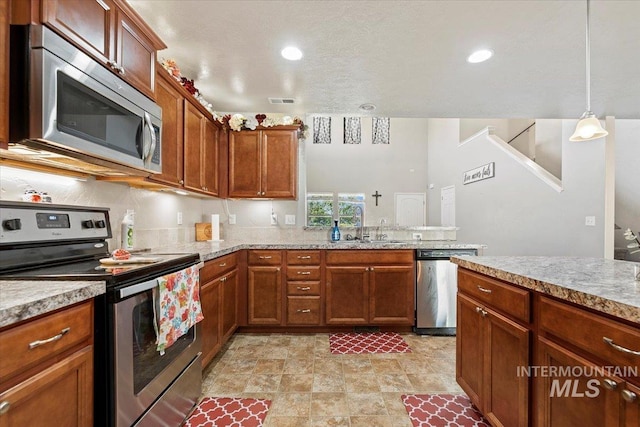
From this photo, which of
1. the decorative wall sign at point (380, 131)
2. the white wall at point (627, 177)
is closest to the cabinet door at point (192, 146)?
the white wall at point (627, 177)

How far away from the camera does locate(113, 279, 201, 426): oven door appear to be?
109 cm

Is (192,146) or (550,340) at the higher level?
(192,146)

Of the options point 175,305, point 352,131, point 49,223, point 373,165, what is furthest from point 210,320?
point 352,131

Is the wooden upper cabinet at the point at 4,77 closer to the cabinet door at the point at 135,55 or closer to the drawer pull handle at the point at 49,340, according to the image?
the cabinet door at the point at 135,55

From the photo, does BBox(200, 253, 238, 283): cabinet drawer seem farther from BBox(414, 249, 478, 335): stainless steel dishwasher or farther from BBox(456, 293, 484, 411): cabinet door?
BBox(414, 249, 478, 335): stainless steel dishwasher

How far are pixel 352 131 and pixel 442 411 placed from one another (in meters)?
8.59

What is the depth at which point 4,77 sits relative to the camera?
37.8 inches

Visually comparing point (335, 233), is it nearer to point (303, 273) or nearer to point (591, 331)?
point (303, 273)

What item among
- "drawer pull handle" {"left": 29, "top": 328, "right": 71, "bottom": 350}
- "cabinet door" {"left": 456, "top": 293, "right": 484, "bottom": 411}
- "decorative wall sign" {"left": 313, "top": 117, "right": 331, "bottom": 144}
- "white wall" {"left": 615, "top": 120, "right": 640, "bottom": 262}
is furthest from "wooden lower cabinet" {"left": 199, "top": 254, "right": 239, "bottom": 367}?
"decorative wall sign" {"left": 313, "top": 117, "right": 331, "bottom": 144}

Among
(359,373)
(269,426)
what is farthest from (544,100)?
(269,426)

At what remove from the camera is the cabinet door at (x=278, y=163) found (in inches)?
123

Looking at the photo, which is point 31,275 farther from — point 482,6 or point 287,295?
point 482,6

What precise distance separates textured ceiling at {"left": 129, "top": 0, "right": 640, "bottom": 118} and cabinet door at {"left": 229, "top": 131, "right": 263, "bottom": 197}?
1.20 ft

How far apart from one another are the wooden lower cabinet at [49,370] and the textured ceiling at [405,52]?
66.8 inches
